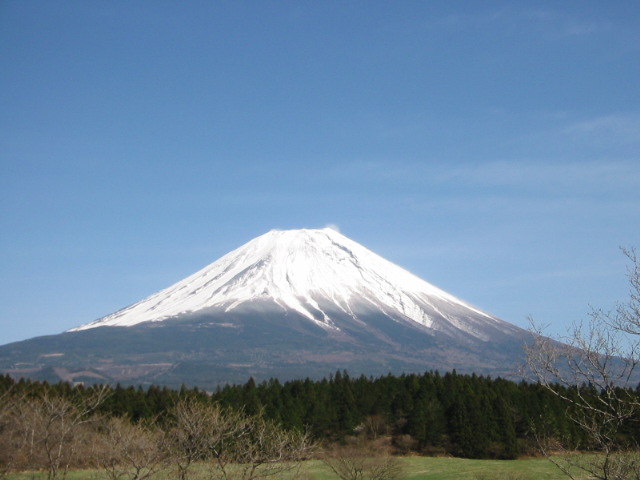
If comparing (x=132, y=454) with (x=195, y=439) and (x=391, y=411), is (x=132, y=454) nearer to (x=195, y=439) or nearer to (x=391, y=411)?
(x=195, y=439)

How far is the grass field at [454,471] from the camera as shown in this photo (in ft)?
104

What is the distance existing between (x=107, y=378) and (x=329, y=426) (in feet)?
427

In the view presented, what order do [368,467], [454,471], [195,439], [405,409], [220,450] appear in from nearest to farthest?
[195,439]
[220,450]
[368,467]
[454,471]
[405,409]

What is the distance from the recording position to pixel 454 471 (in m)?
36.8

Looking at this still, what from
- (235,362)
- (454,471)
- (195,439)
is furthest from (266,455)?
(235,362)

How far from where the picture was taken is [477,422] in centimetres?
4853

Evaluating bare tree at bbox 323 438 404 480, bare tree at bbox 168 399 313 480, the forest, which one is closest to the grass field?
bare tree at bbox 323 438 404 480

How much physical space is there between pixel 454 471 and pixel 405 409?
16722 mm

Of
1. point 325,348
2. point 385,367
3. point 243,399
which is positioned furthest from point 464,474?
point 325,348

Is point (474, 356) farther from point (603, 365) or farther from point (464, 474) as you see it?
point (603, 365)

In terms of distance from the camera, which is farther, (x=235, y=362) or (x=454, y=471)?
(x=235, y=362)

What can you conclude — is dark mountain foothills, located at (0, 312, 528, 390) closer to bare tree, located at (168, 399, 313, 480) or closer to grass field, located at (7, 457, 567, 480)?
grass field, located at (7, 457, 567, 480)

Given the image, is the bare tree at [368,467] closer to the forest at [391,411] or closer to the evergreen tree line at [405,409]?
the forest at [391,411]

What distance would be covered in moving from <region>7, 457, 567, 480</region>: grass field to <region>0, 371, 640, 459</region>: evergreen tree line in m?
4.49
